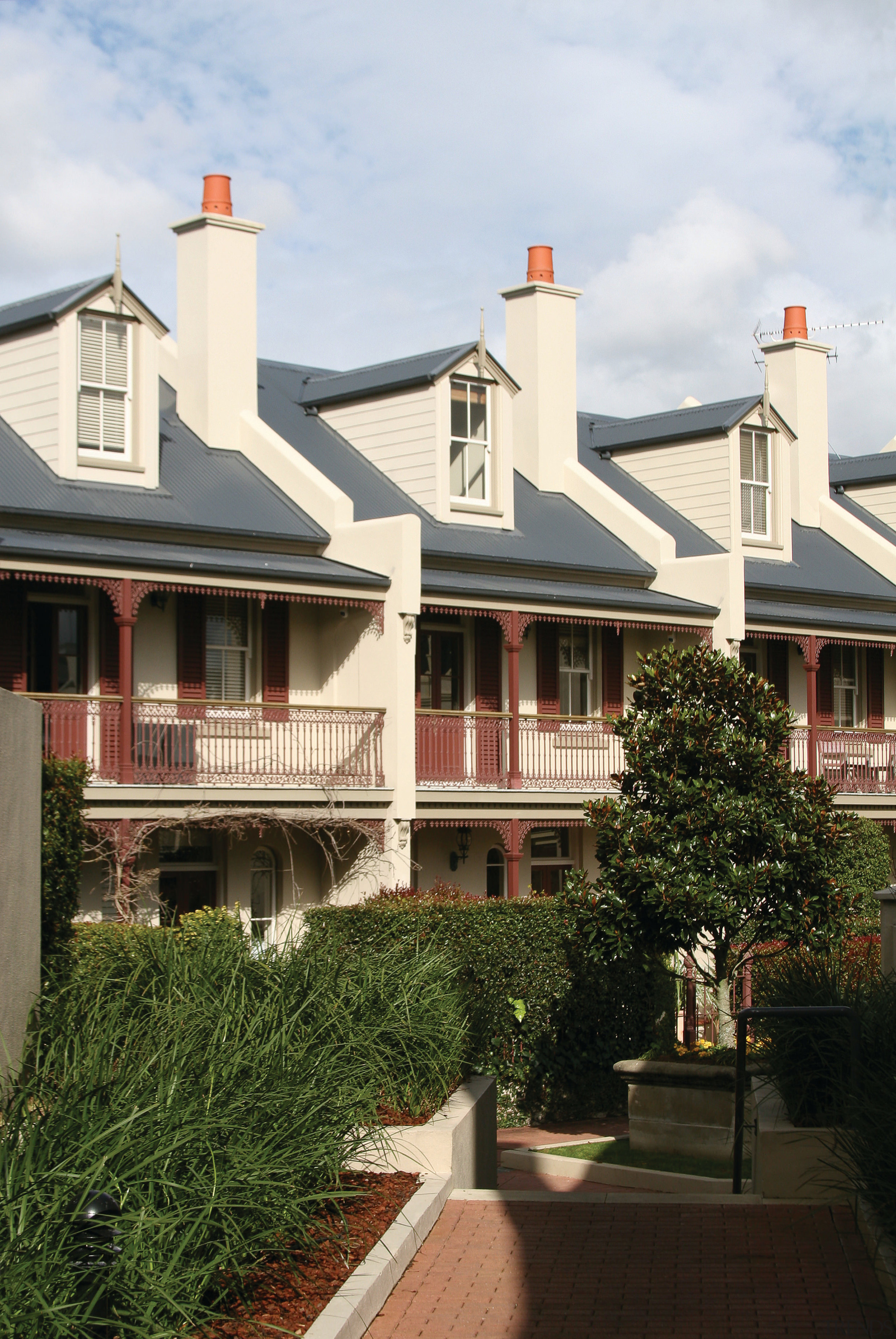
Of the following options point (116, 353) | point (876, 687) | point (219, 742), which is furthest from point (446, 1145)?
point (876, 687)

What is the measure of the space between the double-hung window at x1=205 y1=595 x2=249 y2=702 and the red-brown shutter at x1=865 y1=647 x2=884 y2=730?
12764 mm

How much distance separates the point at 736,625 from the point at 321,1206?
1770 centimetres

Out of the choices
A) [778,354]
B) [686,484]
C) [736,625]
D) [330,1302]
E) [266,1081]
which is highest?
[778,354]

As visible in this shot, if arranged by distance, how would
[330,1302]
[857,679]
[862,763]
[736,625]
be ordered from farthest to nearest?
[857,679]
[862,763]
[736,625]
[330,1302]

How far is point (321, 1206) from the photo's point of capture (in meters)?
7.42

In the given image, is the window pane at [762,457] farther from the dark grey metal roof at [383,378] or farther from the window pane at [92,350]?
the window pane at [92,350]

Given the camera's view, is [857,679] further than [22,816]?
Yes

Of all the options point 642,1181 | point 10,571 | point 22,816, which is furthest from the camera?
point 10,571

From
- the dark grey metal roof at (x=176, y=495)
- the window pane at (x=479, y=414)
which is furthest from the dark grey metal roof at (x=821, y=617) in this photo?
the dark grey metal roof at (x=176, y=495)

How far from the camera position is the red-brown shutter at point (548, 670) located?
24.0 m

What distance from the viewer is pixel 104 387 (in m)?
20.1

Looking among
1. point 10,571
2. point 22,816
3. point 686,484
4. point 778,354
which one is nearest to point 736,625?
point 686,484

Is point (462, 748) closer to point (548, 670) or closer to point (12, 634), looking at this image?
point (548, 670)

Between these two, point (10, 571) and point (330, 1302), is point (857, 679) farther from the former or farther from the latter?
point (330, 1302)
